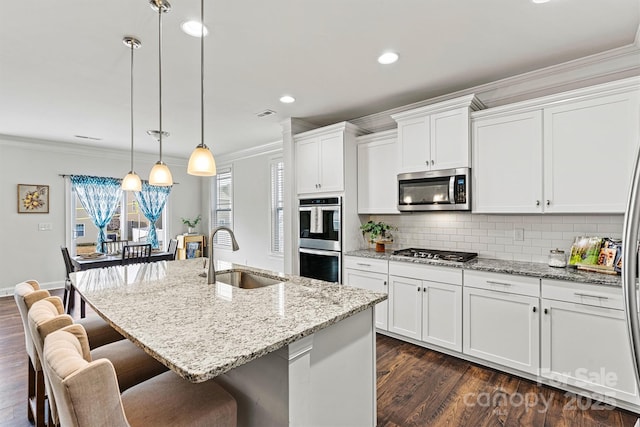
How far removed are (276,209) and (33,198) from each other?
13.1 feet

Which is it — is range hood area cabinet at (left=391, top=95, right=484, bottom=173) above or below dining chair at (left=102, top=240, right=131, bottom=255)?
above

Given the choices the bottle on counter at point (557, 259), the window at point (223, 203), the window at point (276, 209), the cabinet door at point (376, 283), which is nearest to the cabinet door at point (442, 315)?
the cabinet door at point (376, 283)

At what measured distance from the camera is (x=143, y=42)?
7.52ft

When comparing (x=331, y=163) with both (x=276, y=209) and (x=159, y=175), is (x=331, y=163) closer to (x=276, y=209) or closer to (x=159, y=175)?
(x=159, y=175)

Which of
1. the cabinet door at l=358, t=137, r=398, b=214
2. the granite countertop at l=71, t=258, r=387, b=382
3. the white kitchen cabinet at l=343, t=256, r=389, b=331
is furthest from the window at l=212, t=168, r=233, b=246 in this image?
the granite countertop at l=71, t=258, r=387, b=382

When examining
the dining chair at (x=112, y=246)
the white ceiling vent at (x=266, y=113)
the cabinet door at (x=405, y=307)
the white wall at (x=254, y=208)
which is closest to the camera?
the cabinet door at (x=405, y=307)

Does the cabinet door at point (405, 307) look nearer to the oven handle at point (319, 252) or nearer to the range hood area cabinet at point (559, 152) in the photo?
the oven handle at point (319, 252)

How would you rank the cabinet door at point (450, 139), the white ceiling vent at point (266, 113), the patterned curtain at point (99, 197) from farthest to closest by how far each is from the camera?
the patterned curtain at point (99, 197) < the white ceiling vent at point (266, 113) < the cabinet door at point (450, 139)

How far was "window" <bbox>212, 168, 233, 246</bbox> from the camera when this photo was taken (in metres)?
6.67

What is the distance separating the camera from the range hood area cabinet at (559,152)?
2.27 meters

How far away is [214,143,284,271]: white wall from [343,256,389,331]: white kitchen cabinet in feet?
7.25

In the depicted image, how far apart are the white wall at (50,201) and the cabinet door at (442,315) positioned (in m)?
6.03

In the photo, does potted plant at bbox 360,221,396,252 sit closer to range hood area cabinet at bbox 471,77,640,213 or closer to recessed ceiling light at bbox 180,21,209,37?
range hood area cabinet at bbox 471,77,640,213

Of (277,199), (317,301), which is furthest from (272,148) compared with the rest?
(317,301)
